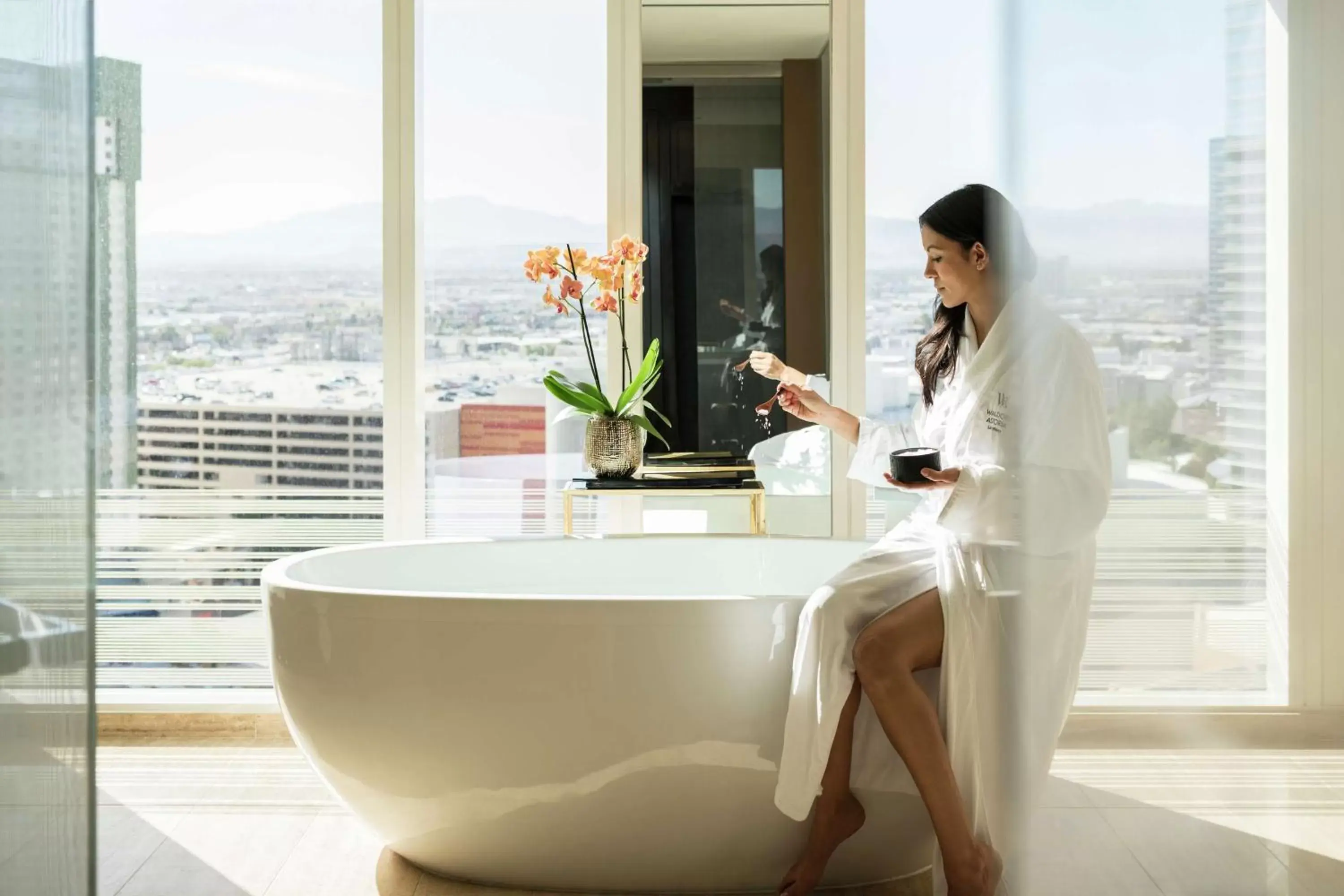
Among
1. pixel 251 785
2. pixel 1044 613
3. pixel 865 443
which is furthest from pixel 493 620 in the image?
pixel 1044 613

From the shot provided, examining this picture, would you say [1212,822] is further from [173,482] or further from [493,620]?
[173,482]

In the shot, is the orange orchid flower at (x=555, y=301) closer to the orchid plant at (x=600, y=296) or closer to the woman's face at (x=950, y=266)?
the orchid plant at (x=600, y=296)

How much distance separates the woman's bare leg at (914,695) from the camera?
82.1 inches

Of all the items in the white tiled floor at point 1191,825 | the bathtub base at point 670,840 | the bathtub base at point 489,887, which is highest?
the white tiled floor at point 1191,825

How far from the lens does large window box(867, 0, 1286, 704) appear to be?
1.85 ft

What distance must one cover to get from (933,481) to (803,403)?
1068 mm

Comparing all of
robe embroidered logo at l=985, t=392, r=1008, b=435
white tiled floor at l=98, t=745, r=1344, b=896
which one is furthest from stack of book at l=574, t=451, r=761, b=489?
white tiled floor at l=98, t=745, r=1344, b=896

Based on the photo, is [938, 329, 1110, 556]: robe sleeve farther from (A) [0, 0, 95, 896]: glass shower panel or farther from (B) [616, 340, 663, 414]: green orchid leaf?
(B) [616, 340, 663, 414]: green orchid leaf

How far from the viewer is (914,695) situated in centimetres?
211

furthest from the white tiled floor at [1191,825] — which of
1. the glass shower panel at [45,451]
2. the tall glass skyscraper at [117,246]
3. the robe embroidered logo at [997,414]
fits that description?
the tall glass skyscraper at [117,246]

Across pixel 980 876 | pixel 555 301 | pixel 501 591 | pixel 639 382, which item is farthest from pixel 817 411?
pixel 980 876

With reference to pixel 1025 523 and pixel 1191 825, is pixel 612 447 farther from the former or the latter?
pixel 1191 825

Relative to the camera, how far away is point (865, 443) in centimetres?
285

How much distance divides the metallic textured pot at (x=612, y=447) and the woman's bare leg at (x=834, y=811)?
1339 millimetres
